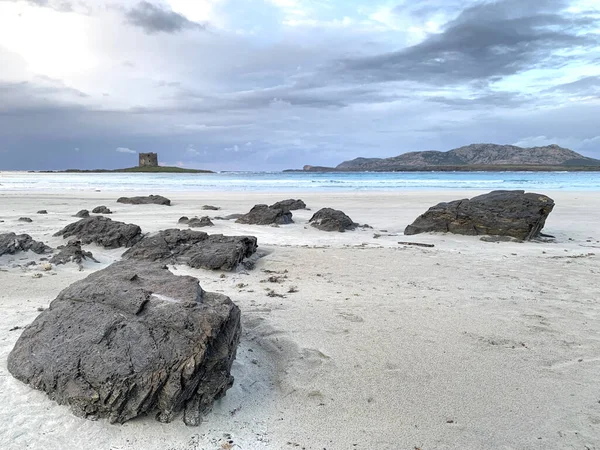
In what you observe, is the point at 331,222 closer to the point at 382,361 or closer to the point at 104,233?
the point at 104,233

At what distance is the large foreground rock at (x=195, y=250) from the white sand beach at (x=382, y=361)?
251 mm

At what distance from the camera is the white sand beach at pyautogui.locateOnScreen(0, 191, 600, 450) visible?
3.20 m

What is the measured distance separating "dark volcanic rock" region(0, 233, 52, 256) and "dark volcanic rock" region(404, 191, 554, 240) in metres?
8.53

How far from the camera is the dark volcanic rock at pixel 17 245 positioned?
7.66 m

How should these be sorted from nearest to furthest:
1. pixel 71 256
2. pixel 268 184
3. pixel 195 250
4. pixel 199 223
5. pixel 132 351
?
pixel 132 351 < pixel 71 256 < pixel 195 250 < pixel 199 223 < pixel 268 184

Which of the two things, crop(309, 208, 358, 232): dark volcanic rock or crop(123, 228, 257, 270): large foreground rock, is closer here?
crop(123, 228, 257, 270): large foreground rock

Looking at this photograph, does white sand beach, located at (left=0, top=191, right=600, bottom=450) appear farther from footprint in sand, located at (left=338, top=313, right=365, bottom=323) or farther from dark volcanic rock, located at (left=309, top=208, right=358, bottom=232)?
dark volcanic rock, located at (left=309, top=208, right=358, bottom=232)

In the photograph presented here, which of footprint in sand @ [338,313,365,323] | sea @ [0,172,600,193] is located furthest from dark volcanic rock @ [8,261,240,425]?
sea @ [0,172,600,193]

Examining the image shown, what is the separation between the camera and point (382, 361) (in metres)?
4.33

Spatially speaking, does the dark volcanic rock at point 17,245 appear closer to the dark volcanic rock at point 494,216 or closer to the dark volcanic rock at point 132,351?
the dark volcanic rock at point 132,351

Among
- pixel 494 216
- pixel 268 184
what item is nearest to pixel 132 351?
pixel 494 216

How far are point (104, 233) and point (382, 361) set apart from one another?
7.00 meters

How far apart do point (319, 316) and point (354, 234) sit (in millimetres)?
6772

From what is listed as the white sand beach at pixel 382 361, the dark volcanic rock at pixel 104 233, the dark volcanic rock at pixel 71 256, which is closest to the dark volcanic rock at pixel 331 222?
the white sand beach at pixel 382 361
